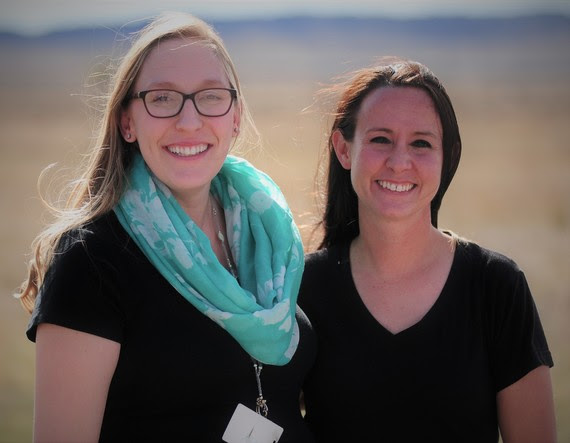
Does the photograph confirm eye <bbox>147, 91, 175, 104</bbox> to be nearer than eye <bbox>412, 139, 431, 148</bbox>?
Yes

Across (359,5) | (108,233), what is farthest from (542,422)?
(359,5)

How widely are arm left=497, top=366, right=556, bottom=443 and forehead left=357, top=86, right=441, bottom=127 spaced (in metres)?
0.95

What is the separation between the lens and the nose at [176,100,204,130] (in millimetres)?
2700

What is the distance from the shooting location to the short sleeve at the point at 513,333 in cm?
281

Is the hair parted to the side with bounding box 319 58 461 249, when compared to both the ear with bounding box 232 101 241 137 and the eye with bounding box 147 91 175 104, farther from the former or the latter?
the eye with bounding box 147 91 175 104

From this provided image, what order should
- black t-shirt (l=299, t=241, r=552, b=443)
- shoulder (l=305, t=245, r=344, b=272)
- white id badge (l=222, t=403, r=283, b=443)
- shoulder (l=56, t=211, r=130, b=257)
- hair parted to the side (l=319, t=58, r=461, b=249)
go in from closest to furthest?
shoulder (l=56, t=211, r=130, b=257)
white id badge (l=222, t=403, r=283, b=443)
black t-shirt (l=299, t=241, r=552, b=443)
hair parted to the side (l=319, t=58, r=461, b=249)
shoulder (l=305, t=245, r=344, b=272)

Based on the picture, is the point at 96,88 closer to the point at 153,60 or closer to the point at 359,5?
the point at 153,60

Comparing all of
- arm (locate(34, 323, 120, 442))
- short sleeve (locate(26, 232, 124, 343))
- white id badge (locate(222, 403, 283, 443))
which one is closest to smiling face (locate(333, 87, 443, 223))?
white id badge (locate(222, 403, 283, 443))

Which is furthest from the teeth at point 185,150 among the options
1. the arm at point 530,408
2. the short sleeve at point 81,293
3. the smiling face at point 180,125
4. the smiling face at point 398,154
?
the arm at point 530,408

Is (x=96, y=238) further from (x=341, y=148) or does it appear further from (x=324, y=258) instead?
(x=341, y=148)

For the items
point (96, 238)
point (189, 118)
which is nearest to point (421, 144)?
point (189, 118)

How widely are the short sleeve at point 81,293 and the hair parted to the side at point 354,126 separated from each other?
1.11 meters

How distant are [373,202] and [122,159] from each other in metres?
0.90

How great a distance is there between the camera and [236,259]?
295cm
